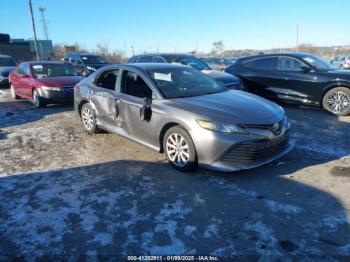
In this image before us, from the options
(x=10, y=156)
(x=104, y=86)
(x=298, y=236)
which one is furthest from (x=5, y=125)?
(x=298, y=236)

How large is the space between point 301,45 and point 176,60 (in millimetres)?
47776

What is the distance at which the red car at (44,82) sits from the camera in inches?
392

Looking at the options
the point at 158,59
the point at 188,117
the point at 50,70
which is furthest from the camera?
the point at 158,59

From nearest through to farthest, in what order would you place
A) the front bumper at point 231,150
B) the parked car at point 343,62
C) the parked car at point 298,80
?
the front bumper at point 231,150, the parked car at point 298,80, the parked car at point 343,62

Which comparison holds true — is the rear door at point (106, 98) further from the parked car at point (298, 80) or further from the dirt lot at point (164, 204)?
the parked car at point (298, 80)

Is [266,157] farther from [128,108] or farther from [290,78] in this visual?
[290,78]

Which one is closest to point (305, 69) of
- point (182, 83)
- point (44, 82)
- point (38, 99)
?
point (182, 83)

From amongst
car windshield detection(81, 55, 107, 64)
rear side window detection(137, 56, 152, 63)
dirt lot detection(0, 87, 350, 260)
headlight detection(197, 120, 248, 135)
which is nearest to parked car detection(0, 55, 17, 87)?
car windshield detection(81, 55, 107, 64)

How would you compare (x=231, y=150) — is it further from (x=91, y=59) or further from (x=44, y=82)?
(x=91, y=59)

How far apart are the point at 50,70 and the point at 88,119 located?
16.8 ft

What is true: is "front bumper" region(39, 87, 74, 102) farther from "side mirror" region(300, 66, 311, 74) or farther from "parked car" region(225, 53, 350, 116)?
"side mirror" region(300, 66, 311, 74)

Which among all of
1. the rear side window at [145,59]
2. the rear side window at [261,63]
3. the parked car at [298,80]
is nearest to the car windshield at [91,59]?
the rear side window at [145,59]

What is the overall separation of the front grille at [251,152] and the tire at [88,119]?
330cm

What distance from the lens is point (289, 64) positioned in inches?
359
